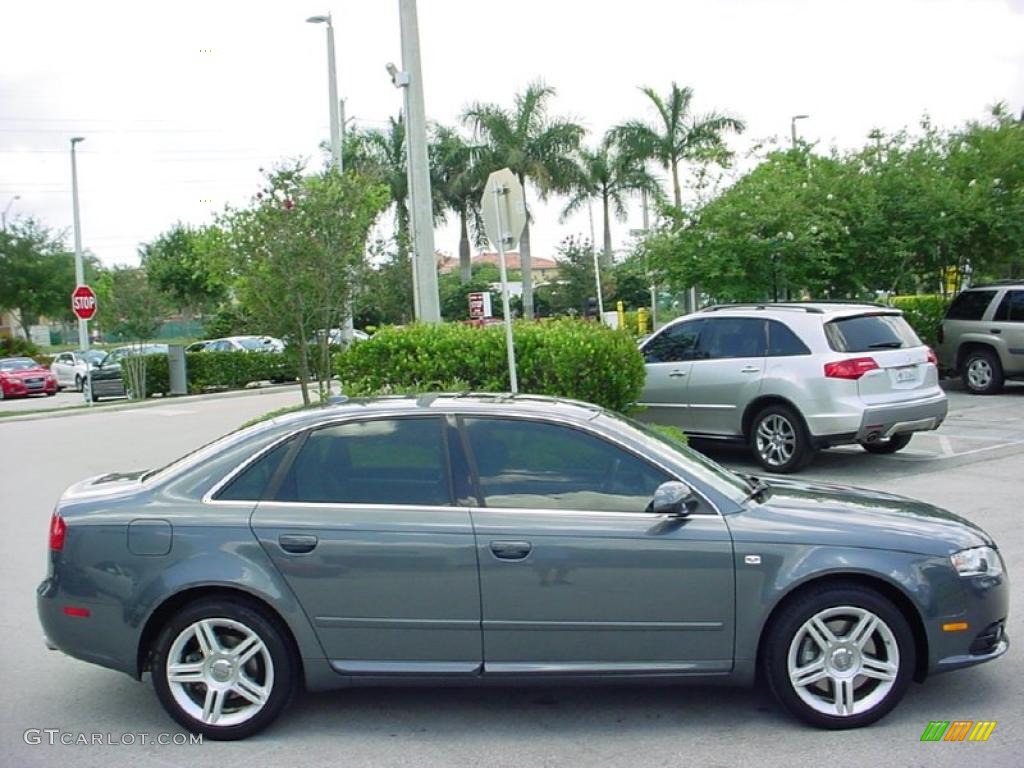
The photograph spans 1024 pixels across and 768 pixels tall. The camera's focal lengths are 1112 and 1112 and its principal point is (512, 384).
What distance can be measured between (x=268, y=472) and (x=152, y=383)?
25276 mm

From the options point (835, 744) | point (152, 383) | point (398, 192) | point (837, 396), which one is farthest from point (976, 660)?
point (398, 192)

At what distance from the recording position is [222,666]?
4.93 meters

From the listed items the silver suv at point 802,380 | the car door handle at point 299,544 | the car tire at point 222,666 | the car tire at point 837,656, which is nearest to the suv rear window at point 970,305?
the silver suv at point 802,380

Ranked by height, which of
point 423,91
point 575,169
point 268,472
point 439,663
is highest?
point 575,169

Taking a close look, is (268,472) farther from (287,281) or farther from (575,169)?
(575,169)

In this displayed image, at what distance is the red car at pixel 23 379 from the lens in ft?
118

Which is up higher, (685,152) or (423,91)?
(685,152)

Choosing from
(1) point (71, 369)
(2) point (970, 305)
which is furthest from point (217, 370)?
(2) point (970, 305)

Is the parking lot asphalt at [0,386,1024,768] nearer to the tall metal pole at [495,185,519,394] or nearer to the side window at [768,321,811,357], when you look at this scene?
the tall metal pole at [495,185,519,394]

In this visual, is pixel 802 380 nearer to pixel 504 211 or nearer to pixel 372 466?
pixel 504 211

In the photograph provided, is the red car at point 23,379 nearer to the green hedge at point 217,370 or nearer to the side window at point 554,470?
the green hedge at point 217,370

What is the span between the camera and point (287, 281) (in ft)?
45.4

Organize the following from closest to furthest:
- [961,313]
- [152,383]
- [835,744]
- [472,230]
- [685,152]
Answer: [835,744] → [961,313] → [152,383] → [685,152] → [472,230]

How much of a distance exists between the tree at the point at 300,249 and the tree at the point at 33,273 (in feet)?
133
